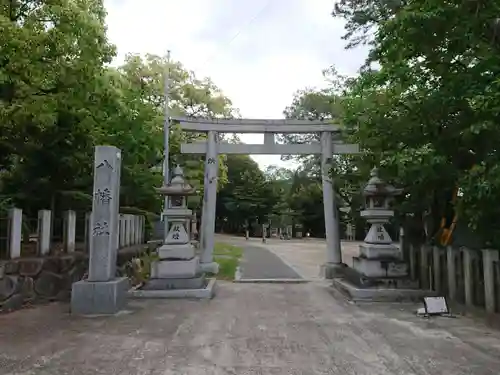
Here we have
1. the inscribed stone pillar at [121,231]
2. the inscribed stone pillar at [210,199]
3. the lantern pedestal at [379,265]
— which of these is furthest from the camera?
the inscribed stone pillar at [210,199]

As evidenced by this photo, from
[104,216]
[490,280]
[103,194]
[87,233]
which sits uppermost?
[103,194]

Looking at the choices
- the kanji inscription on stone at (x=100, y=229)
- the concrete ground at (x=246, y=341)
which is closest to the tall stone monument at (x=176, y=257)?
the concrete ground at (x=246, y=341)

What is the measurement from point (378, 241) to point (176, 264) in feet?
15.2

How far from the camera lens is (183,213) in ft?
36.7

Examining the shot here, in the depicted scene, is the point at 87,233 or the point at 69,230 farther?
the point at 87,233

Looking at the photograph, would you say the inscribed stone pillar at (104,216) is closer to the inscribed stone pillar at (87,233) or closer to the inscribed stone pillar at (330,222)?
the inscribed stone pillar at (87,233)

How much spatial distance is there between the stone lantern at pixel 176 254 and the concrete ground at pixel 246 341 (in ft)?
3.88

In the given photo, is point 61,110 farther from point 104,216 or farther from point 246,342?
point 246,342

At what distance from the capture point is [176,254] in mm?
10781

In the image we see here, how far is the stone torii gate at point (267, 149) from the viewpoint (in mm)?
14547

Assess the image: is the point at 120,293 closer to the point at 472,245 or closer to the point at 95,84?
the point at 95,84

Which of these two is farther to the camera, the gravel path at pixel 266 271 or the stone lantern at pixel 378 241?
the gravel path at pixel 266 271

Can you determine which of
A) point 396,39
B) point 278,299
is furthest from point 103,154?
point 396,39

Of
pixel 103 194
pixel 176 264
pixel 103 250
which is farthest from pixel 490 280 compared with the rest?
pixel 103 194
